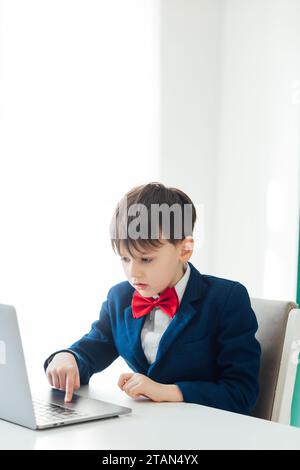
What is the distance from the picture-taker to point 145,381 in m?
1.34

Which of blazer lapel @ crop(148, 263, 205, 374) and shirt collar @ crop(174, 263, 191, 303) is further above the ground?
shirt collar @ crop(174, 263, 191, 303)

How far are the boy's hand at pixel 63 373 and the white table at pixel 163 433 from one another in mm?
207

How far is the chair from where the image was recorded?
1516mm

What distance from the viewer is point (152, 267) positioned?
1468 mm

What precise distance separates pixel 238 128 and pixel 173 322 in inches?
72.3

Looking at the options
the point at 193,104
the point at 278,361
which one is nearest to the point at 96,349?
the point at 278,361

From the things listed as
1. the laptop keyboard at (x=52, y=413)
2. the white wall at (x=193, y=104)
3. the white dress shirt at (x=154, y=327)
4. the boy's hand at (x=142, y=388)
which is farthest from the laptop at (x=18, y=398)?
the white wall at (x=193, y=104)

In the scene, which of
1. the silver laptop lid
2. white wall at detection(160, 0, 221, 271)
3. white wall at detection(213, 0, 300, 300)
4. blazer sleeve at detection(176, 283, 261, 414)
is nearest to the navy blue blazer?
blazer sleeve at detection(176, 283, 261, 414)

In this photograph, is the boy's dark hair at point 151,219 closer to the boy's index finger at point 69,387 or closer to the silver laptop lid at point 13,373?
the boy's index finger at point 69,387

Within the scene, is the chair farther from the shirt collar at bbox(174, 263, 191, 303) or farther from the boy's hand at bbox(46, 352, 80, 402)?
the boy's hand at bbox(46, 352, 80, 402)

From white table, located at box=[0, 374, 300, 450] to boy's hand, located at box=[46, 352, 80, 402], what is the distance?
0.68ft

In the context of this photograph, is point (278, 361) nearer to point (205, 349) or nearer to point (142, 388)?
point (205, 349)

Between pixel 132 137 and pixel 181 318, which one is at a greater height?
pixel 132 137

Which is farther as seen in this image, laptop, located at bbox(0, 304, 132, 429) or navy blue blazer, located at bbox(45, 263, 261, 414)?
navy blue blazer, located at bbox(45, 263, 261, 414)
